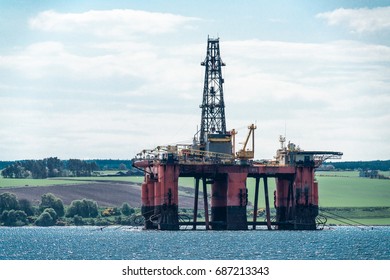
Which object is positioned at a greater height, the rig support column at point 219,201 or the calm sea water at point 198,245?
the rig support column at point 219,201

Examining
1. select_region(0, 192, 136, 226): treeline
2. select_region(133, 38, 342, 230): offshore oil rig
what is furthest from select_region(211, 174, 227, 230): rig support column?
select_region(0, 192, 136, 226): treeline

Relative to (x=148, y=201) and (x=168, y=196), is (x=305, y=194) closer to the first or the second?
(x=168, y=196)

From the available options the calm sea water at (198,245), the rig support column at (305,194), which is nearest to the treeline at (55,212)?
the calm sea water at (198,245)

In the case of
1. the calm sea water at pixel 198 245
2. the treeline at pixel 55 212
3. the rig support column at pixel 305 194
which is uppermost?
the rig support column at pixel 305 194

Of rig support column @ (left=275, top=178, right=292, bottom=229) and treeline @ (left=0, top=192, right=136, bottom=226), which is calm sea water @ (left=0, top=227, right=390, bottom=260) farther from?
treeline @ (left=0, top=192, right=136, bottom=226)

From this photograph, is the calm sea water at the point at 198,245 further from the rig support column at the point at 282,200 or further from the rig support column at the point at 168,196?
the rig support column at the point at 282,200
